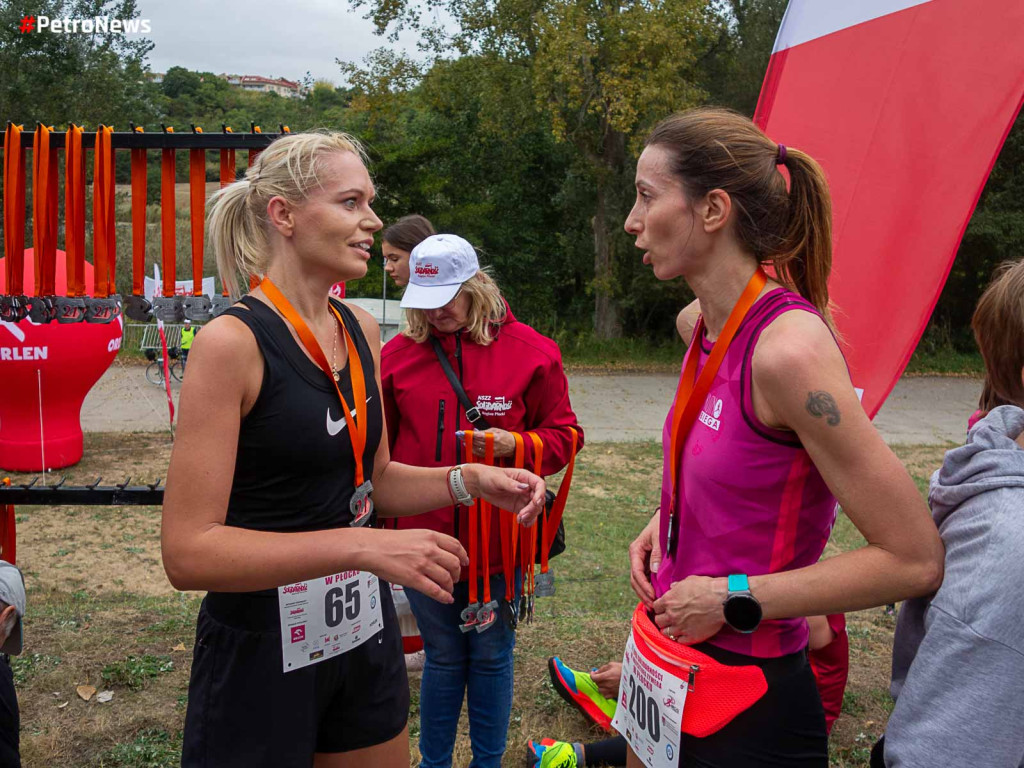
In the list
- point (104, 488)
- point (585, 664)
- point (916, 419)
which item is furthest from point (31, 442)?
point (916, 419)

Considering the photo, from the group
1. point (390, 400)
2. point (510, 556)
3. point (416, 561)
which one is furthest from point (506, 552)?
point (416, 561)

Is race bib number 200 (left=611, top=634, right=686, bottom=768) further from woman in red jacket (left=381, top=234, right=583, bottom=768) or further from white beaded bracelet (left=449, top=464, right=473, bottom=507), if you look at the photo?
woman in red jacket (left=381, top=234, right=583, bottom=768)

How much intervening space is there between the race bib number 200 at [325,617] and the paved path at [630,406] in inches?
359

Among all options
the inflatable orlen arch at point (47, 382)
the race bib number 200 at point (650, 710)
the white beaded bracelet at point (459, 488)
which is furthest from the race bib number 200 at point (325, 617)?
the inflatable orlen arch at point (47, 382)

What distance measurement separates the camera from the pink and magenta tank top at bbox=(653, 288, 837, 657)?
5.59 ft

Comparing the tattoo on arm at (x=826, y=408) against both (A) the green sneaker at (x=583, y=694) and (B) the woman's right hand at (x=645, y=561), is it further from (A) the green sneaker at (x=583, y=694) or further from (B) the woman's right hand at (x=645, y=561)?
(A) the green sneaker at (x=583, y=694)

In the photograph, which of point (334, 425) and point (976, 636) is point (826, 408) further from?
point (334, 425)

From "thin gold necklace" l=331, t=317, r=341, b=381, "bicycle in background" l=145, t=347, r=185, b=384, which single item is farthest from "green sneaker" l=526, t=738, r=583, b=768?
"bicycle in background" l=145, t=347, r=185, b=384

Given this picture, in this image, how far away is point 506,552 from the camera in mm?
3189

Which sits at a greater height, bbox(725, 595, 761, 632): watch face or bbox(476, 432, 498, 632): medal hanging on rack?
bbox(725, 595, 761, 632): watch face

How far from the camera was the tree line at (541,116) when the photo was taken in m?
15.6

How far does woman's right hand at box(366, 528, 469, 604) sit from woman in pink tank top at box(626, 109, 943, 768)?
45 centimetres

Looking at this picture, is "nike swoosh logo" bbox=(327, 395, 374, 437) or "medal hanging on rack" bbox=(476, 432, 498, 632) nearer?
"nike swoosh logo" bbox=(327, 395, 374, 437)

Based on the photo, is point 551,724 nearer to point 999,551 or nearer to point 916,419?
point 999,551
